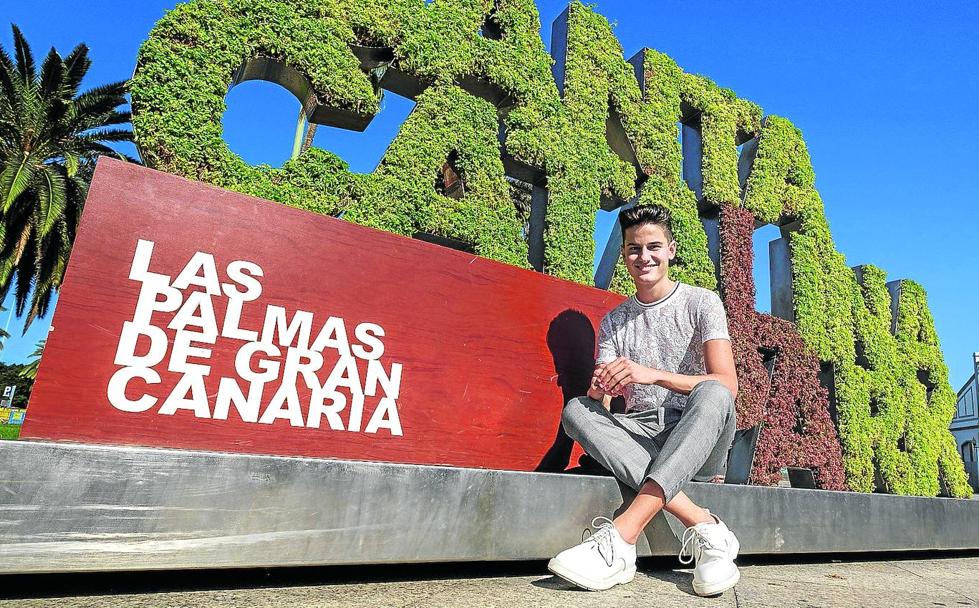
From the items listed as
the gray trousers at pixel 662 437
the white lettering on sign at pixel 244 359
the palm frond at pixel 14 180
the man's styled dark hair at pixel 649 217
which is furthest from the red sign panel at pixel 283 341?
the palm frond at pixel 14 180

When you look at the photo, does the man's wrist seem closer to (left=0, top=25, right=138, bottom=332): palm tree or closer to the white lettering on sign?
the white lettering on sign

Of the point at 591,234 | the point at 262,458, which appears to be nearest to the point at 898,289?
the point at 591,234

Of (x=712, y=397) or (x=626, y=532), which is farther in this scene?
(x=712, y=397)

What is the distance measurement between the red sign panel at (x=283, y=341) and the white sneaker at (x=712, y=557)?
964 mm

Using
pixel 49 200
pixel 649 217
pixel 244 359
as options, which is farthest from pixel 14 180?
pixel 649 217

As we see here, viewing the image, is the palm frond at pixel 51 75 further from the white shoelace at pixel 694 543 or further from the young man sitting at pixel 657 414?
the white shoelace at pixel 694 543

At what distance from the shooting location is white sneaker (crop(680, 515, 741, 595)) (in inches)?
81.4

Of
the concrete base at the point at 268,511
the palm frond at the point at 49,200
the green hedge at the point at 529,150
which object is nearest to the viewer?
the concrete base at the point at 268,511

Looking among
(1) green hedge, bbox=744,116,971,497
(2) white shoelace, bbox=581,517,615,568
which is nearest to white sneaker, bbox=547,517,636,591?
(2) white shoelace, bbox=581,517,615,568

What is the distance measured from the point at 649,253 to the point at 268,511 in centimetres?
188

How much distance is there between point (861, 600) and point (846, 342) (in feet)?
20.1

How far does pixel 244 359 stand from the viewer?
2.34 metres

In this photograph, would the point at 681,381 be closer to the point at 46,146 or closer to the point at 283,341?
the point at 283,341

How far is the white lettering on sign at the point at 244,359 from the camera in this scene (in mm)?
2174
